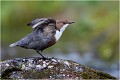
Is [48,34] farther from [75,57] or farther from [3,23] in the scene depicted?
[3,23]

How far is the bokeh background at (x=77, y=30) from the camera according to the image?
41.8 feet

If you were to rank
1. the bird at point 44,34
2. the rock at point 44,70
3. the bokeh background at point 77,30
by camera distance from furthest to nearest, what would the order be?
the bokeh background at point 77,30, the bird at point 44,34, the rock at point 44,70

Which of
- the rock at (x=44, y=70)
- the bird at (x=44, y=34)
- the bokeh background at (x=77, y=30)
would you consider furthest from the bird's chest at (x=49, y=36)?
the bokeh background at (x=77, y=30)

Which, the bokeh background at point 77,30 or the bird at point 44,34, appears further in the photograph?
the bokeh background at point 77,30

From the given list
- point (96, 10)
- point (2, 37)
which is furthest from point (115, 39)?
point (2, 37)

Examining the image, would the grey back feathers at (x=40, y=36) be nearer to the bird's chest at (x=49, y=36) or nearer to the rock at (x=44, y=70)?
the bird's chest at (x=49, y=36)

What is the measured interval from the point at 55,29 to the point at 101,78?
104 cm

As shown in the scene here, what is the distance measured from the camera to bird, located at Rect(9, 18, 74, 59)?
6246 mm

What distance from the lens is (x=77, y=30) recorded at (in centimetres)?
1520

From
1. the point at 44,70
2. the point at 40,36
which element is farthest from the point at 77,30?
the point at 44,70

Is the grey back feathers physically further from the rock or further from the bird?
the rock

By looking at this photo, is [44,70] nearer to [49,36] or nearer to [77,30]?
[49,36]

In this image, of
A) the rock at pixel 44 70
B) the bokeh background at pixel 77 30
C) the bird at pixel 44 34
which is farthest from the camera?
the bokeh background at pixel 77 30

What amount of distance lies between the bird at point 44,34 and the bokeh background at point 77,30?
4893 mm
